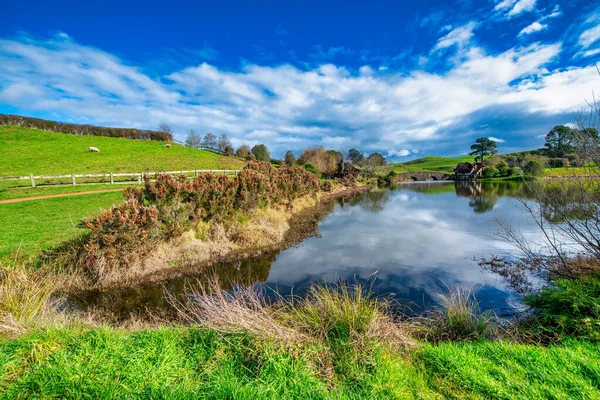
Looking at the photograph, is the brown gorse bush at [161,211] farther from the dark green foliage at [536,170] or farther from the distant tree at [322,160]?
the distant tree at [322,160]

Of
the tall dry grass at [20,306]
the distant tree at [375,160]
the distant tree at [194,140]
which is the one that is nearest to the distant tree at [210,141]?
the distant tree at [194,140]

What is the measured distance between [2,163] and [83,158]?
24.7ft

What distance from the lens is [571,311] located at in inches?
198

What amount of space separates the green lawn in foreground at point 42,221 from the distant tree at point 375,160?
64.9m

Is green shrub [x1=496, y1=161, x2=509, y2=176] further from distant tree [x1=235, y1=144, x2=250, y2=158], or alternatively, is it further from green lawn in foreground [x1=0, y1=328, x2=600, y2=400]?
green lawn in foreground [x1=0, y1=328, x2=600, y2=400]

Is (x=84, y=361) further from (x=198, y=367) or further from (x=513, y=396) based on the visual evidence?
(x=513, y=396)

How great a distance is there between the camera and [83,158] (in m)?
34.5

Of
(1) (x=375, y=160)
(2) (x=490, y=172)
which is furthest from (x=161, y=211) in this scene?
(2) (x=490, y=172)

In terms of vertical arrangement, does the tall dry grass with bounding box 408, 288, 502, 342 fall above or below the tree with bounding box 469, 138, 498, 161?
below

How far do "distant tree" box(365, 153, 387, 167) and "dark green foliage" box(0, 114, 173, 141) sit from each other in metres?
54.1

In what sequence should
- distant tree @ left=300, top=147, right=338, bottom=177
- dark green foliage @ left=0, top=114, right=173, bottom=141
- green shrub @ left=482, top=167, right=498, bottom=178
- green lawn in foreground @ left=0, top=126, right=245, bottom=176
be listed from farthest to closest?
green shrub @ left=482, top=167, right=498, bottom=178 < distant tree @ left=300, top=147, right=338, bottom=177 < dark green foliage @ left=0, top=114, right=173, bottom=141 < green lawn in foreground @ left=0, top=126, right=245, bottom=176

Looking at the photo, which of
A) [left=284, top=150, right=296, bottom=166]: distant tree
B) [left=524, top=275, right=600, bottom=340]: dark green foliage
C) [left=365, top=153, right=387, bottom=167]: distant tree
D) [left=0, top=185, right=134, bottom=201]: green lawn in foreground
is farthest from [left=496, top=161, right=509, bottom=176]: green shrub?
[left=0, top=185, right=134, bottom=201]: green lawn in foreground

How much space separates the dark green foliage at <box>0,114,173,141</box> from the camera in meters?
45.8

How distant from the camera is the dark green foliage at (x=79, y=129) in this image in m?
45.8
